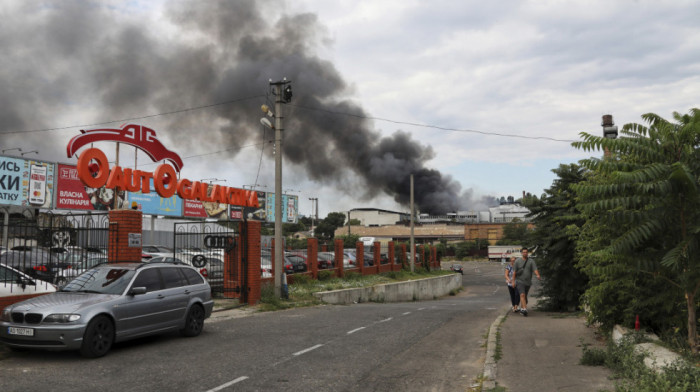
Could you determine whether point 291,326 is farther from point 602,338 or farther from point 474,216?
point 474,216

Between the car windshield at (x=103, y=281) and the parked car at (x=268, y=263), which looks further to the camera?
the parked car at (x=268, y=263)

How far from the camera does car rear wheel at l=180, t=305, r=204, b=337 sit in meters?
10.7

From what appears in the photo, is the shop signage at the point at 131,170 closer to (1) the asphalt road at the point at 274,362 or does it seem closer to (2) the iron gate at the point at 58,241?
(2) the iron gate at the point at 58,241

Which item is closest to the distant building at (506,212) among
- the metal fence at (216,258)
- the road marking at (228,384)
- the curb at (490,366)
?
the metal fence at (216,258)

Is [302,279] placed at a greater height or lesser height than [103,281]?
lesser

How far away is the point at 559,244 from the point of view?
16078mm

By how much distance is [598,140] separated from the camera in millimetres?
7312

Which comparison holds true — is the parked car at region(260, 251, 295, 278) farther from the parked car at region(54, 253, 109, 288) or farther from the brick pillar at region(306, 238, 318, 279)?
the parked car at region(54, 253, 109, 288)

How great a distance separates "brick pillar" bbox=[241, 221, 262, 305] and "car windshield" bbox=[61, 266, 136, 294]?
741 centimetres

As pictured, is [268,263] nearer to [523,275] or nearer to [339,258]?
[339,258]

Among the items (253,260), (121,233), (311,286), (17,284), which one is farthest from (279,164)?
(17,284)

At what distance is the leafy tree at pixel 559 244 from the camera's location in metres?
16.0

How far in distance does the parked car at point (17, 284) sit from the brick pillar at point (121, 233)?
7.67ft

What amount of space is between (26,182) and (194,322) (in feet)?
94.0
